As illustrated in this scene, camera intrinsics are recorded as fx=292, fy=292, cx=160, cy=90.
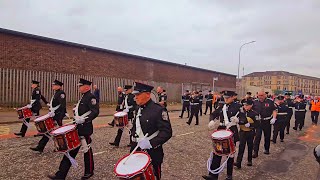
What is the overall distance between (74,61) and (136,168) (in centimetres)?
2137

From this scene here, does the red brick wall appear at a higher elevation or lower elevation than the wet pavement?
higher

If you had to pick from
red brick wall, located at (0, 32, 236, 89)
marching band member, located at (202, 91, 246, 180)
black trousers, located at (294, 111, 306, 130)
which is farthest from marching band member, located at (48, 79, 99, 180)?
red brick wall, located at (0, 32, 236, 89)

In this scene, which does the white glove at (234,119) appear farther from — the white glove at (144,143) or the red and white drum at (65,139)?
the red and white drum at (65,139)

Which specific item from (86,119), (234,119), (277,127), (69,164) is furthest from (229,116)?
(277,127)

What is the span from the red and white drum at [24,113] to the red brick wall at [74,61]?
1180 cm

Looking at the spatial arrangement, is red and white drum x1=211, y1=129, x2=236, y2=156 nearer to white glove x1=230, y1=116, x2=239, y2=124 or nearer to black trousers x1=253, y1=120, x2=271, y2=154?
white glove x1=230, y1=116, x2=239, y2=124

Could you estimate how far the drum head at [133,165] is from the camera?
341 centimetres

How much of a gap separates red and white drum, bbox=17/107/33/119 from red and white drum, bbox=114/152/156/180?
642 cm

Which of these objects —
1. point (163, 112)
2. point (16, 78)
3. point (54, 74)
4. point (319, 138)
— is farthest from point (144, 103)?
point (54, 74)

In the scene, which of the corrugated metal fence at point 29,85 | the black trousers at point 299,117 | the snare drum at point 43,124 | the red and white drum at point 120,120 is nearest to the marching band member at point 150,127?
the snare drum at point 43,124

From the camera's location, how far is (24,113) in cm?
901

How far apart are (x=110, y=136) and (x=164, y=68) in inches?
961

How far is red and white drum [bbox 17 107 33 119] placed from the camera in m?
8.98

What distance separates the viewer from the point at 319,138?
13.6 metres
